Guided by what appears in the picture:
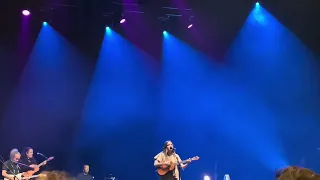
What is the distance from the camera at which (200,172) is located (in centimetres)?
1030

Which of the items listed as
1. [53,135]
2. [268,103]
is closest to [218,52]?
[268,103]

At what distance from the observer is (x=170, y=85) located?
10633mm

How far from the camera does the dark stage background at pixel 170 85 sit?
9.95 meters

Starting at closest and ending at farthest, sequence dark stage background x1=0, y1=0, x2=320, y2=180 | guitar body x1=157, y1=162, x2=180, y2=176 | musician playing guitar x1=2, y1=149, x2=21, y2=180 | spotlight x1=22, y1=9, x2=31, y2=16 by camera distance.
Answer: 1. guitar body x1=157, y1=162, x2=180, y2=176
2. musician playing guitar x1=2, y1=149, x2=21, y2=180
3. spotlight x1=22, y1=9, x2=31, y2=16
4. dark stage background x1=0, y1=0, x2=320, y2=180

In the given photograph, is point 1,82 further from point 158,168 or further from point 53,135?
point 158,168

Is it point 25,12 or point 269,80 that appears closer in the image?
point 25,12

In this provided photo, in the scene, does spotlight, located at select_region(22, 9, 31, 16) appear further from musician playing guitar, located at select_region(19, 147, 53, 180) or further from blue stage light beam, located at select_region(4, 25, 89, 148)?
musician playing guitar, located at select_region(19, 147, 53, 180)

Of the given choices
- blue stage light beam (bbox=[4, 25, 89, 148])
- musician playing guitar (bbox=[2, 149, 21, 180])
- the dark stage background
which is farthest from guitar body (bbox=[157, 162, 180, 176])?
blue stage light beam (bbox=[4, 25, 89, 148])

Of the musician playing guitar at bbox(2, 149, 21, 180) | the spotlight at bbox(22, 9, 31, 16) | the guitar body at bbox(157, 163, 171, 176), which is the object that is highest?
the spotlight at bbox(22, 9, 31, 16)

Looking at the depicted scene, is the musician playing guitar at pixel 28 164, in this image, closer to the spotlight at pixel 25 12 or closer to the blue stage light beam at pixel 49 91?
the blue stage light beam at pixel 49 91

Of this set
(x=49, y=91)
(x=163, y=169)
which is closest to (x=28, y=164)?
(x=49, y=91)

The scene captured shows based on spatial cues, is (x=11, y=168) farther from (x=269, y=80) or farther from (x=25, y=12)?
(x=269, y=80)

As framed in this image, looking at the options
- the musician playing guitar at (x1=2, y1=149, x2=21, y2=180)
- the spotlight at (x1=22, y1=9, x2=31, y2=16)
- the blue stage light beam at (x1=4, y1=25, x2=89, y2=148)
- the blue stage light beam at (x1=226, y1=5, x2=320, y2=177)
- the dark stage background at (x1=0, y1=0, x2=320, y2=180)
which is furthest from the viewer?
the blue stage light beam at (x1=226, y1=5, x2=320, y2=177)

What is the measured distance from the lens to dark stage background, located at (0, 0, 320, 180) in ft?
32.6
